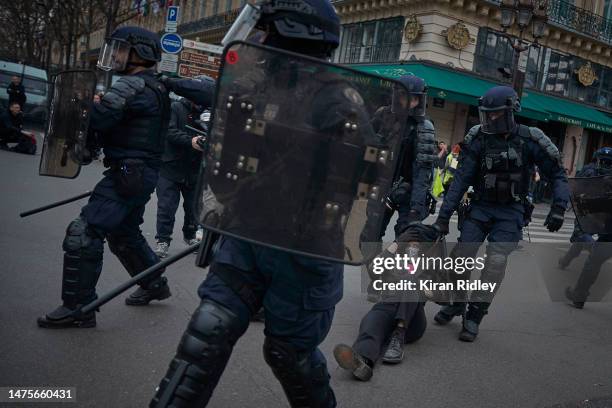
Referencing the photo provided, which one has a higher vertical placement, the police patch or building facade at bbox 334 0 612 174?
building facade at bbox 334 0 612 174

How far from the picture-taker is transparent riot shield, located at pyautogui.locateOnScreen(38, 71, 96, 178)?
12.7 ft

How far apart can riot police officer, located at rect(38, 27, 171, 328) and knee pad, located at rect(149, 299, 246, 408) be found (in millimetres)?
1690

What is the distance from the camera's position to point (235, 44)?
2262mm

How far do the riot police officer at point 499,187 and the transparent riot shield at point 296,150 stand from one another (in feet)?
8.70

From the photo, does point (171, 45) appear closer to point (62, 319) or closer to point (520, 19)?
point (520, 19)

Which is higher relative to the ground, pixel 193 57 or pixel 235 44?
pixel 193 57

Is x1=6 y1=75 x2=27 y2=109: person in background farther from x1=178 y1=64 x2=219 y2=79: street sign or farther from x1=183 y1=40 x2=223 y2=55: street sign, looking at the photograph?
x1=183 y1=40 x2=223 y2=55: street sign

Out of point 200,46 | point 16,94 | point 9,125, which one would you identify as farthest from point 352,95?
point 16,94

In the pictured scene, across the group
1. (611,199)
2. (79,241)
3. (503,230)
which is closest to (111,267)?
(79,241)

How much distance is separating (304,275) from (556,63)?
79.2 ft

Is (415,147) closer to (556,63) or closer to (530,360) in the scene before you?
(530,360)

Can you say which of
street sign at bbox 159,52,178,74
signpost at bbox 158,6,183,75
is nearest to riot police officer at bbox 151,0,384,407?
signpost at bbox 158,6,183,75

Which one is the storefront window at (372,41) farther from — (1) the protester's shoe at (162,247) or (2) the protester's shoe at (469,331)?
(2) the protester's shoe at (469,331)

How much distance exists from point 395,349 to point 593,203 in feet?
8.41
